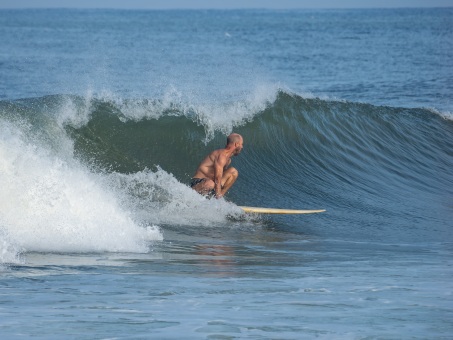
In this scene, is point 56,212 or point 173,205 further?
point 173,205

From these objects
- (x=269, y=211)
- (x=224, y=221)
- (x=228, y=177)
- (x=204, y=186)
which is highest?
(x=228, y=177)

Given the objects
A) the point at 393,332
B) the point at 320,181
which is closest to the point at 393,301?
the point at 393,332

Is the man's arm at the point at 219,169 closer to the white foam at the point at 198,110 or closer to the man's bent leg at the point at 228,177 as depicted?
the man's bent leg at the point at 228,177

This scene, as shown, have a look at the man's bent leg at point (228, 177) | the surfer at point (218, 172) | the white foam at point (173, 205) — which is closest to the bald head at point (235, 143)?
the surfer at point (218, 172)

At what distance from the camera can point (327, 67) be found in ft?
122

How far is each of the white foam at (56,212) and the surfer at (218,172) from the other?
1.26 m

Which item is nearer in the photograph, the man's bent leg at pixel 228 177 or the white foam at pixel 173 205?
the white foam at pixel 173 205

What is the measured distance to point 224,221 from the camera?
10.1 meters

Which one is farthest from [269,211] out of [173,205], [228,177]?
[173,205]

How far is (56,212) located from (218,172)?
2.49 meters

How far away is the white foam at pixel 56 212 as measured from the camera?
8031mm

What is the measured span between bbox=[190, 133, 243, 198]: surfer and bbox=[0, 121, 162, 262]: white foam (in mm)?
1260

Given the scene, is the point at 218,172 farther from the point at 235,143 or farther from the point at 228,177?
the point at 235,143

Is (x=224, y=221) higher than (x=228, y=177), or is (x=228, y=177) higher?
(x=228, y=177)
